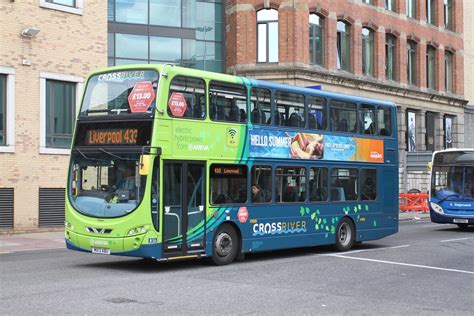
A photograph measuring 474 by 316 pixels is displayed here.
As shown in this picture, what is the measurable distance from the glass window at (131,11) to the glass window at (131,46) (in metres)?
0.73

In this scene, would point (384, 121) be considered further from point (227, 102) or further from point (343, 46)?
point (343, 46)

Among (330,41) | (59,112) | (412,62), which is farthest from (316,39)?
(59,112)

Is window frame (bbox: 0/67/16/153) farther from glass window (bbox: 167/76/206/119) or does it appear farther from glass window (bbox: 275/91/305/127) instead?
glass window (bbox: 167/76/206/119)

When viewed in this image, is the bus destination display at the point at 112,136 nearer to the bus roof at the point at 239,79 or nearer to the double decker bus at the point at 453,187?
the bus roof at the point at 239,79

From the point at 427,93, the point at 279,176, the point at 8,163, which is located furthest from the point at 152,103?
the point at 427,93

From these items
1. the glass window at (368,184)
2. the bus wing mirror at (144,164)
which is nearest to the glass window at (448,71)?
the glass window at (368,184)

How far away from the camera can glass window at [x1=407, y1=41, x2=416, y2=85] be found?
41438mm

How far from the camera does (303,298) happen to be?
10000 millimetres

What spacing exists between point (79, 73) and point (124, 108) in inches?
442

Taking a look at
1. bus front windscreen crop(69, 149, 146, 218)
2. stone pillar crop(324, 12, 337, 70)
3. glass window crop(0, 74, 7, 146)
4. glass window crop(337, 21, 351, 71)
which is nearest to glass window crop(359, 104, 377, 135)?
bus front windscreen crop(69, 149, 146, 218)

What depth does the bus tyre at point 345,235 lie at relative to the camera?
664 inches

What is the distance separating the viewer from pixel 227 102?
13852 mm

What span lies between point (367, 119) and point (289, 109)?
3347mm

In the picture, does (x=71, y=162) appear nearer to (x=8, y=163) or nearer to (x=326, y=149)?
(x=326, y=149)
